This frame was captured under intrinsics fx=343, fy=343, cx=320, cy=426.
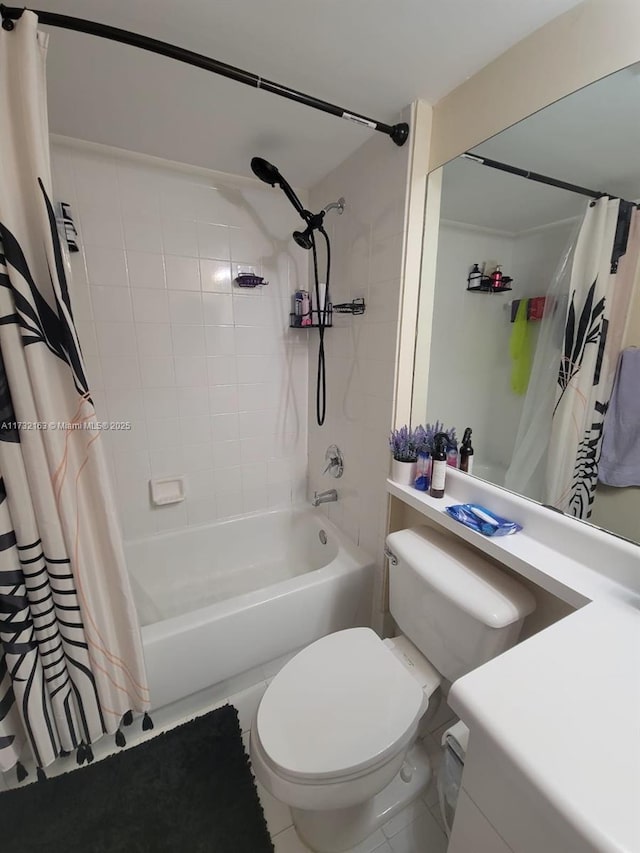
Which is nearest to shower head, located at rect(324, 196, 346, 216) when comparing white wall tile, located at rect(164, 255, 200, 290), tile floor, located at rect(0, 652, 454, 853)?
white wall tile, located at rect(164, 255, 200, 290)

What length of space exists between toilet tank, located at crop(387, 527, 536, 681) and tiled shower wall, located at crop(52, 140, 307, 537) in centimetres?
109

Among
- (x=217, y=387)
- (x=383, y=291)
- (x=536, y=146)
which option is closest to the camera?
(x=536, y=146)

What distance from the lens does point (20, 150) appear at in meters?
0.77

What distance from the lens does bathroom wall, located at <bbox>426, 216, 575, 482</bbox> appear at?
1.26m

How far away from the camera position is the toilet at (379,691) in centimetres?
82

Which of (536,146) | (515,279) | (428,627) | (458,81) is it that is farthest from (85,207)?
(428,627)

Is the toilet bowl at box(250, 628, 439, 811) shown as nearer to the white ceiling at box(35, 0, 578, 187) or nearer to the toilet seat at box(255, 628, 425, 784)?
the toilet seat at box(255, 628, 425, 784)

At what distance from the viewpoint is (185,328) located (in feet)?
5.43

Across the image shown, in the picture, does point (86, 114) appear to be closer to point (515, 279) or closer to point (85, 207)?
point (85, 207)

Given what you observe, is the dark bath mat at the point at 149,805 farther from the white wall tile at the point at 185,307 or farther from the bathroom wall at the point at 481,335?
the white wall tile at the point at 185,307

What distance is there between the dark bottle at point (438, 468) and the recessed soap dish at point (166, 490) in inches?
50.4

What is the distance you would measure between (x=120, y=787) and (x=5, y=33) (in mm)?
2033

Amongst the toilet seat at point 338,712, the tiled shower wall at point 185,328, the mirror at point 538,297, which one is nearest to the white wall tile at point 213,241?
the tiled shower wall at point 185,328

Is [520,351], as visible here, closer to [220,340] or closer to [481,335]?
[481,335]
